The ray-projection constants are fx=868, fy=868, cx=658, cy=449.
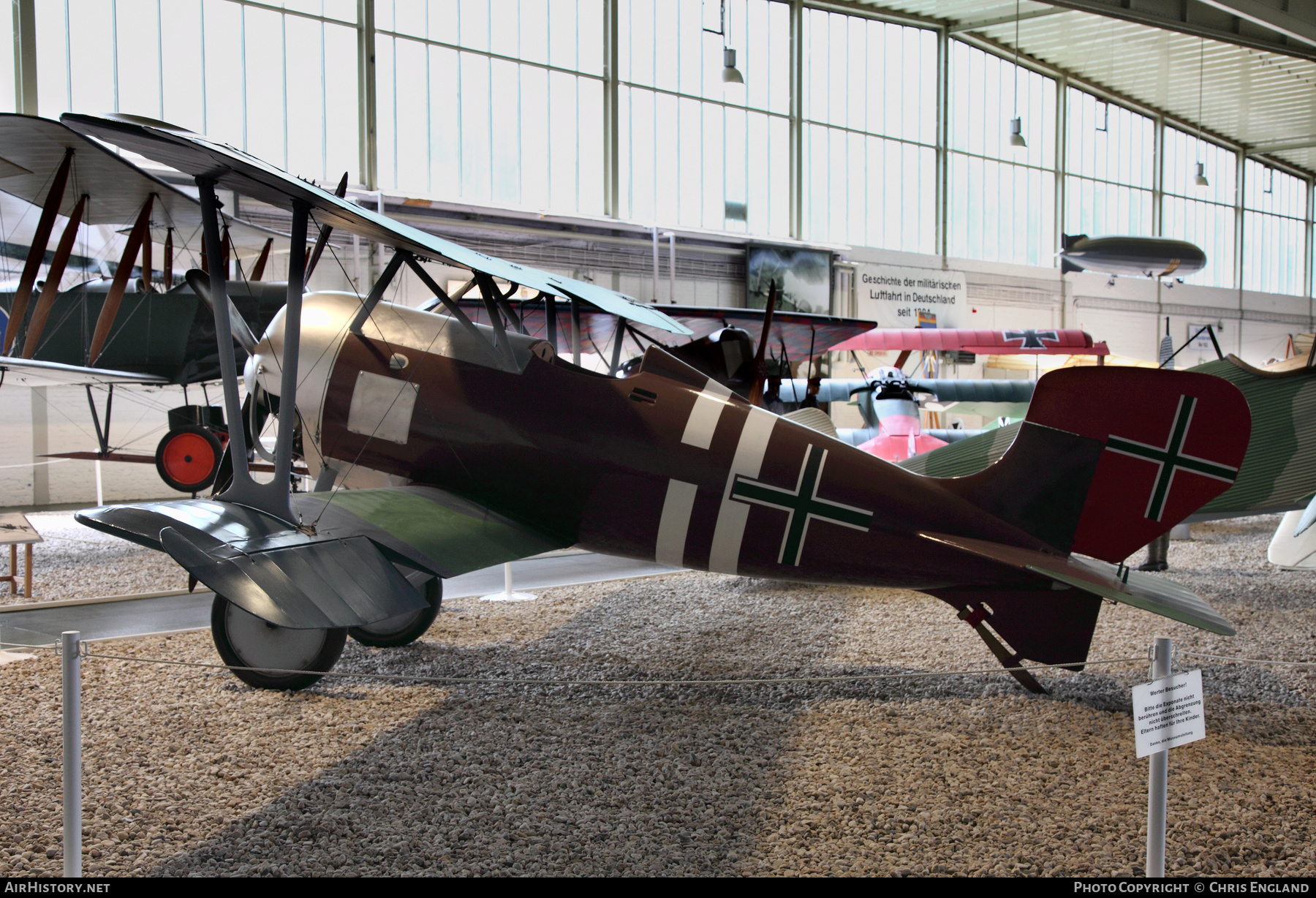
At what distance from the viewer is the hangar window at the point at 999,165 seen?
2350 cm

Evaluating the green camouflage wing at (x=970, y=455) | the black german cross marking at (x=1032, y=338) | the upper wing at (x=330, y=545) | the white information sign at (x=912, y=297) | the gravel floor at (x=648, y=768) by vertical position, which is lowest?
the gravel floor at (x=648, y=768)

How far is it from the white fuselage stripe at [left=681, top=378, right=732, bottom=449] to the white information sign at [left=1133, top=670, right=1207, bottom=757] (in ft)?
7.08

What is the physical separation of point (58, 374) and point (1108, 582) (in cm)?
836

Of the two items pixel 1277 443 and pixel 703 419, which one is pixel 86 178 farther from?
pixel 1277 443

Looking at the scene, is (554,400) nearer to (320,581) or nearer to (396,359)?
(396,359)

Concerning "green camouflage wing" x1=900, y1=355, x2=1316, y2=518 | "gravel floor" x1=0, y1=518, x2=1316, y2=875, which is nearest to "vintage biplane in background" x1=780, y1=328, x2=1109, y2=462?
"green camouflage wing" x1=900, y1=355, x2=1316, y2=518

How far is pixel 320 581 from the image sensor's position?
313cm

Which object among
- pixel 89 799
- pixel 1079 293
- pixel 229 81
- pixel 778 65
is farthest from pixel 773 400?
pixel 1079 293

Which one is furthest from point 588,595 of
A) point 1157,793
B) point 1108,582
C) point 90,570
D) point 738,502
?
point 1157,793

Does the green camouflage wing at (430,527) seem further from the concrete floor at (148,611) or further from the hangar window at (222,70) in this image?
the hangar window at (222,70)

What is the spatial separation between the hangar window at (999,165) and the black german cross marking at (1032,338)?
815 centimetres

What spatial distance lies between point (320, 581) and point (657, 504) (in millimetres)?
1552

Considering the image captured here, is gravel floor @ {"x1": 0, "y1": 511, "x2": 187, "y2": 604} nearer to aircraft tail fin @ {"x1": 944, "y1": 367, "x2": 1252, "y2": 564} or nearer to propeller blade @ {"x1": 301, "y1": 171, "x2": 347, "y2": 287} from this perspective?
propeller blade @ {"x1": 301, "y1": 171, "x2": 347, "y2": 287}

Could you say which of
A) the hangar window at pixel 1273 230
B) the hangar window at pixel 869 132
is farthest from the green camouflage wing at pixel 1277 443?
the hangar window at pixel 1273 230
